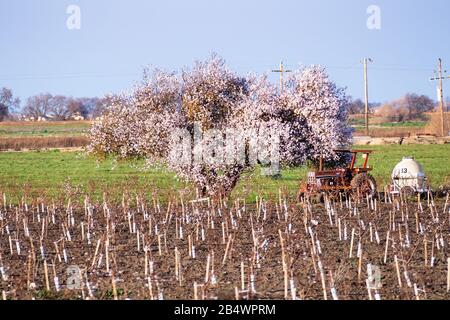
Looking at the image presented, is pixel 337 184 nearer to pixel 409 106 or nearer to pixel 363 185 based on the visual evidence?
pixel 363 185

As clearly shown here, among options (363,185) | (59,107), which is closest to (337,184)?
(363,185)

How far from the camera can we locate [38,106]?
5034 inches

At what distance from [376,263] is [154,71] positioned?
11.3 m

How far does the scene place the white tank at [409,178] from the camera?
23094 millimetres

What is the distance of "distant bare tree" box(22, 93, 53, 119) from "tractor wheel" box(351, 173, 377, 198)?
110185 mm

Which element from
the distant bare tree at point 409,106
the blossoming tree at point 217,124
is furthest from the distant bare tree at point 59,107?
the blossoming tree at point 217,124

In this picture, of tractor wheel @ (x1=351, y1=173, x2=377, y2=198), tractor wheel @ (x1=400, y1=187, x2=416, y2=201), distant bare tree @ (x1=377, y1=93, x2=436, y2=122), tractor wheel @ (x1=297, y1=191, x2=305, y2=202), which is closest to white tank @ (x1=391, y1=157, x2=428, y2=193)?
tractor wheel @ (x1=400, y1=187, x2=416, y2=201)

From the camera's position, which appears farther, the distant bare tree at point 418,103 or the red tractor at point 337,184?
the distant bare tree at point 418,103

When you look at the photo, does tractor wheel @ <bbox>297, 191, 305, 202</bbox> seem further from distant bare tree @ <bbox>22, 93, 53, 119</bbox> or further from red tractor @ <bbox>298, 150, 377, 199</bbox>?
distant bare tree @ <bbox>22, 93, 53, 119</bbox>

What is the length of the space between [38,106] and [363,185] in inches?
4393

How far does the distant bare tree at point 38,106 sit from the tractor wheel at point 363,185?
110 metres

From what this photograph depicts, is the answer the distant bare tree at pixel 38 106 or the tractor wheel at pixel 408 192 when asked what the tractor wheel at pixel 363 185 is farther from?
the distant bare tree at pixel 38 106

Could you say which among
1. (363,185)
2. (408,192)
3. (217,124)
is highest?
(217,124)
